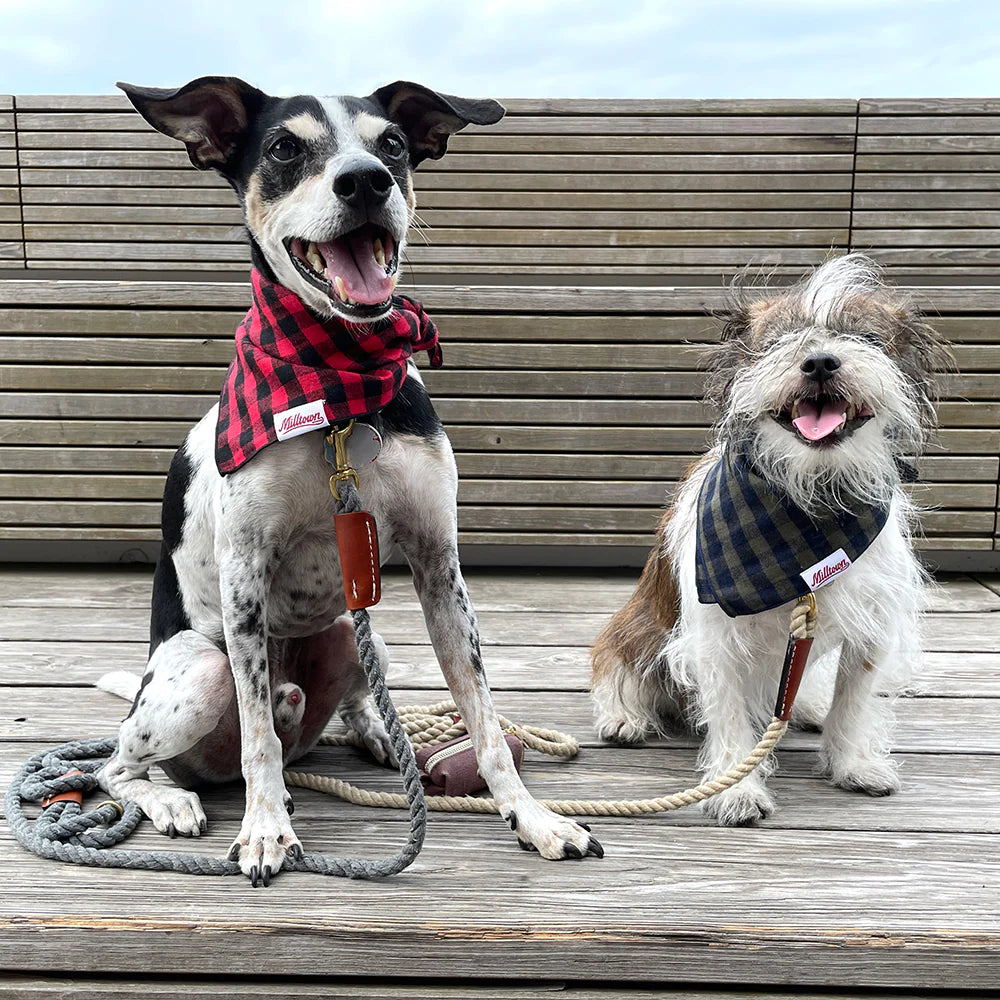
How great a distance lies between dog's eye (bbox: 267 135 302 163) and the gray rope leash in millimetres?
585

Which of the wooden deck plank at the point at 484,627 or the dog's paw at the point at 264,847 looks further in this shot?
the wooden deck plank at the point at 484,627

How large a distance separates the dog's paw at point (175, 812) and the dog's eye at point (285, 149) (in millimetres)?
1270

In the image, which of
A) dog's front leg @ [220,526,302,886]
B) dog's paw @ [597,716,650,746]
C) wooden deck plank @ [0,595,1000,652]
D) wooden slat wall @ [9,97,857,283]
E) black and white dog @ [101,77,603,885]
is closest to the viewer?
black and white dog @ [101,77,603,885]

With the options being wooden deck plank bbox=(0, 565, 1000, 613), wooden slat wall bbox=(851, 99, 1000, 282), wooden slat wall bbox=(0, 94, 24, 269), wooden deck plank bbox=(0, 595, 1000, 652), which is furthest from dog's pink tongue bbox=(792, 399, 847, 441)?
wooden slat wall bbox=(0, 94, 24, 269)

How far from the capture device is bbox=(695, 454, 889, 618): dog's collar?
1.96 m


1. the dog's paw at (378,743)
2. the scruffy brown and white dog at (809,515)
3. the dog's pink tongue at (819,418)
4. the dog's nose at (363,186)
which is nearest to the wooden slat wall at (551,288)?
the scruffy brown and white dog at (809,515)

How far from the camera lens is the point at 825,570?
196 centimetres

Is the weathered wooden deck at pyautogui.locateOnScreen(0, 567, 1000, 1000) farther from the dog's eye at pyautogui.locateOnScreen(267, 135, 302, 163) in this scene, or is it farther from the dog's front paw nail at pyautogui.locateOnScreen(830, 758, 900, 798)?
the dog's eye at pyautogui.locateOnScreen(267, 135, 302, 163)

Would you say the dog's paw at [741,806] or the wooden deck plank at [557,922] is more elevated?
the dog's paw at [741,806]

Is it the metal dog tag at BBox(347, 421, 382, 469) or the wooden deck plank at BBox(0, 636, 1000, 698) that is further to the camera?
the wooden deck plank at BBox(0, 636, 1000, 698)

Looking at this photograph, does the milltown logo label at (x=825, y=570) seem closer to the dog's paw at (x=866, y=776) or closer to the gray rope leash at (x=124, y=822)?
the dog's paw at (x=866, y=776)

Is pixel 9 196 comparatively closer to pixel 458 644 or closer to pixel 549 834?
pixel 458 644

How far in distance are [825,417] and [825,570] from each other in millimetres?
342

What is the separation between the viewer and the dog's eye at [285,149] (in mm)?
1707
